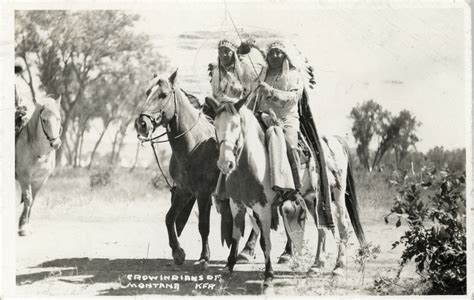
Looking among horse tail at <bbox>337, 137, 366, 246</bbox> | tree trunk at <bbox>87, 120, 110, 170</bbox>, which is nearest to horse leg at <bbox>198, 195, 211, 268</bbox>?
tree trunk at <bbox>87, 120, 110, 170</bbox>

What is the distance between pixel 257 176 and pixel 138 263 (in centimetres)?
165

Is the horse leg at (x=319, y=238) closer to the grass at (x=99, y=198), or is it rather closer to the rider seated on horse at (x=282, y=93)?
the rider seated on horse at (x=282, y=93)

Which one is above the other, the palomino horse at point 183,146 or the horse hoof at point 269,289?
the palomino horse at point 183,146

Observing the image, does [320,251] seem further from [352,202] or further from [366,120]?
[366,120]

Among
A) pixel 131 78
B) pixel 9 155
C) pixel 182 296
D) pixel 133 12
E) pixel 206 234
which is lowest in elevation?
pixel 182 296

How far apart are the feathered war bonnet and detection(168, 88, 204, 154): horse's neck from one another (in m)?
1.09

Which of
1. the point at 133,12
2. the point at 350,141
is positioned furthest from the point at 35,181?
the point at 350,141

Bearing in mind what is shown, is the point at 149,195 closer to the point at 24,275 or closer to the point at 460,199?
the point at 24,275

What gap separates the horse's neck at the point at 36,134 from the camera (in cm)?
856

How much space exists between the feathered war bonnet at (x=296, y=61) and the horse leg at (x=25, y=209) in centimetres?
303

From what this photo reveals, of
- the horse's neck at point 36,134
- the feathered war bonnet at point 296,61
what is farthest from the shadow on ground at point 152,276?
the feathered war bonnet at point 296,61

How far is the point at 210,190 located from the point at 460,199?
2.73 m

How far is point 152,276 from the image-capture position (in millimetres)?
8398

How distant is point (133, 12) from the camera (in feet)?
28.0
